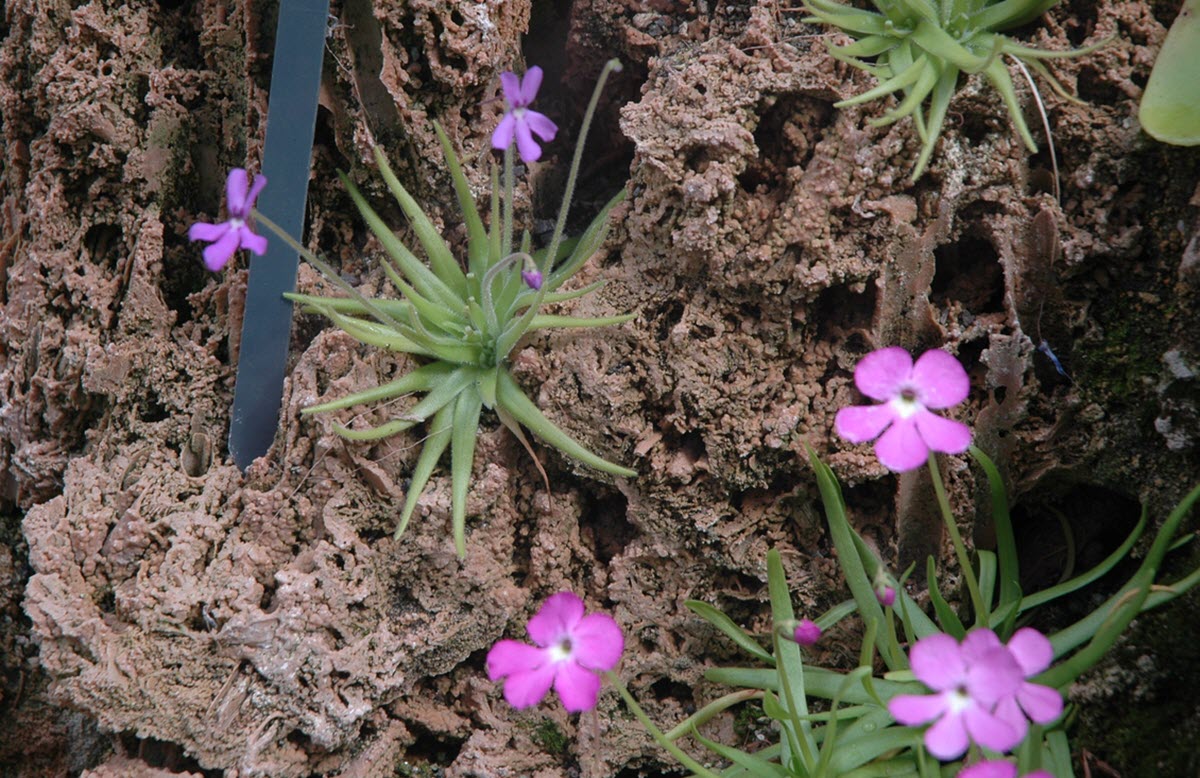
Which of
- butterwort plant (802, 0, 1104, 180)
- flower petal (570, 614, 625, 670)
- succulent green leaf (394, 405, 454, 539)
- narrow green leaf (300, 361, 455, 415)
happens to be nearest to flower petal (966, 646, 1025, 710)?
flower petal (570, 614, 625, 670)

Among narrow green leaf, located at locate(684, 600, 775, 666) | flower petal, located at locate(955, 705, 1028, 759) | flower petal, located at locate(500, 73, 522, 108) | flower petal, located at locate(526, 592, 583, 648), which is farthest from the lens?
narrow green leaf, located at locate(684, 600, 775, 666)

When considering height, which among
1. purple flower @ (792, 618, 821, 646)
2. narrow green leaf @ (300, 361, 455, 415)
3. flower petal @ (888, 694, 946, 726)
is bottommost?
flower petal @ (888, 694, 946, 726)

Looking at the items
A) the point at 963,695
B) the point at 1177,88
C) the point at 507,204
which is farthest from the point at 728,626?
the point at 1177,88

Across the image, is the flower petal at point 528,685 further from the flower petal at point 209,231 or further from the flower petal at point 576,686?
the flower petal at point 209,231

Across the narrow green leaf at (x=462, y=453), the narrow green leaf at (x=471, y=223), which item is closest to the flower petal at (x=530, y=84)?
the narrow green leaf at (x=471, y=223)

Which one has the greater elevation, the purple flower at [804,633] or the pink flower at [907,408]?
the pink flower at [907,408]

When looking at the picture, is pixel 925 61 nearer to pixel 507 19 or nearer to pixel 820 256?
pixel 820 256

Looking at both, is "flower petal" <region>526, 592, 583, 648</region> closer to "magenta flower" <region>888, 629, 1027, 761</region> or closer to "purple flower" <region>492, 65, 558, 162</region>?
"magenta flower" <region>888, 629, 1027, 761</region>
